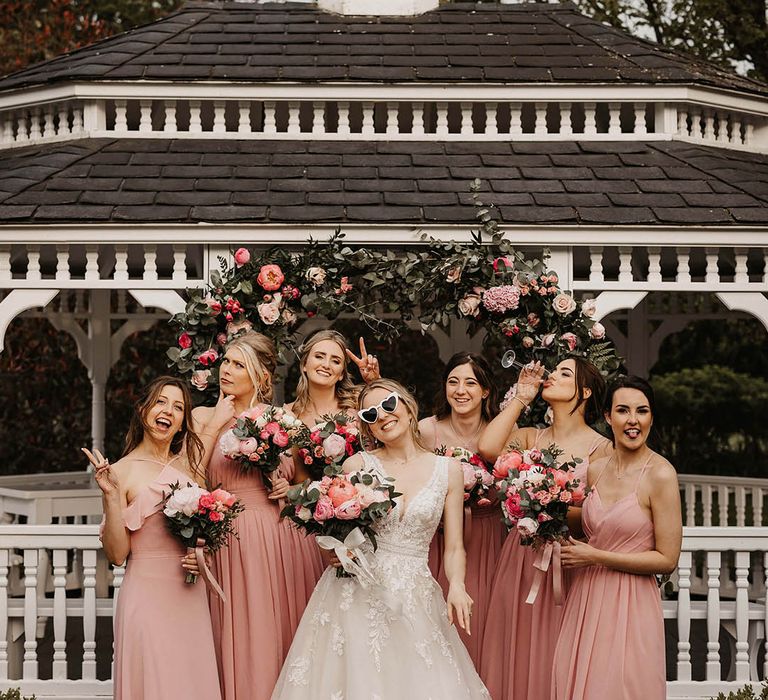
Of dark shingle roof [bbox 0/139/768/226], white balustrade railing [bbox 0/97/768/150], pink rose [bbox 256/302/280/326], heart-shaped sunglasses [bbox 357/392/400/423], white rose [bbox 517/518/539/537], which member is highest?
white balustrade railing [bbox 0/97/768/150]

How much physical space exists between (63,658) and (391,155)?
4.77m

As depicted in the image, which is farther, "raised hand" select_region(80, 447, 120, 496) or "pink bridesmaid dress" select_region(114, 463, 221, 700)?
"pink bridesmaid dress" select_region(114, 463, 221, 700)

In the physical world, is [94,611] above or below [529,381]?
below

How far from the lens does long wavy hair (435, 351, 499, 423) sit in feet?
21.8

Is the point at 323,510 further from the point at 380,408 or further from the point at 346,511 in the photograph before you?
the point at 380,408

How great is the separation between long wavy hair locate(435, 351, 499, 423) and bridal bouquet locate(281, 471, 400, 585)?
115 centimetres

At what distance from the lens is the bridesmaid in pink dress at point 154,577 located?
591 cm

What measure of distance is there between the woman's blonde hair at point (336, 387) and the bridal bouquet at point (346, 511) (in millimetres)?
1122

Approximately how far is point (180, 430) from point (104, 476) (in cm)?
64

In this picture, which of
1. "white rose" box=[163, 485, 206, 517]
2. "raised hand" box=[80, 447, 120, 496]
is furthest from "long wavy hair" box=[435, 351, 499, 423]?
"raised hand" box=[80, 447, 120, 496]

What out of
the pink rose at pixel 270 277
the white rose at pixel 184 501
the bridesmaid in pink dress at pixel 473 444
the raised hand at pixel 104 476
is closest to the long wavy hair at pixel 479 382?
the bridesmaid in pink dress at pixel 473 444

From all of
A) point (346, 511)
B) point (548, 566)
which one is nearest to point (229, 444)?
point (346, 511)

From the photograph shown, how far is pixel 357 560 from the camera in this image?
18.9ft

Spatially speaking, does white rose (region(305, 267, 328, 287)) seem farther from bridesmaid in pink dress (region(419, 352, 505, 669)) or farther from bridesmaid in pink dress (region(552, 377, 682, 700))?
bridesmaid in pink dress (region(552, 377, 682, 700))
